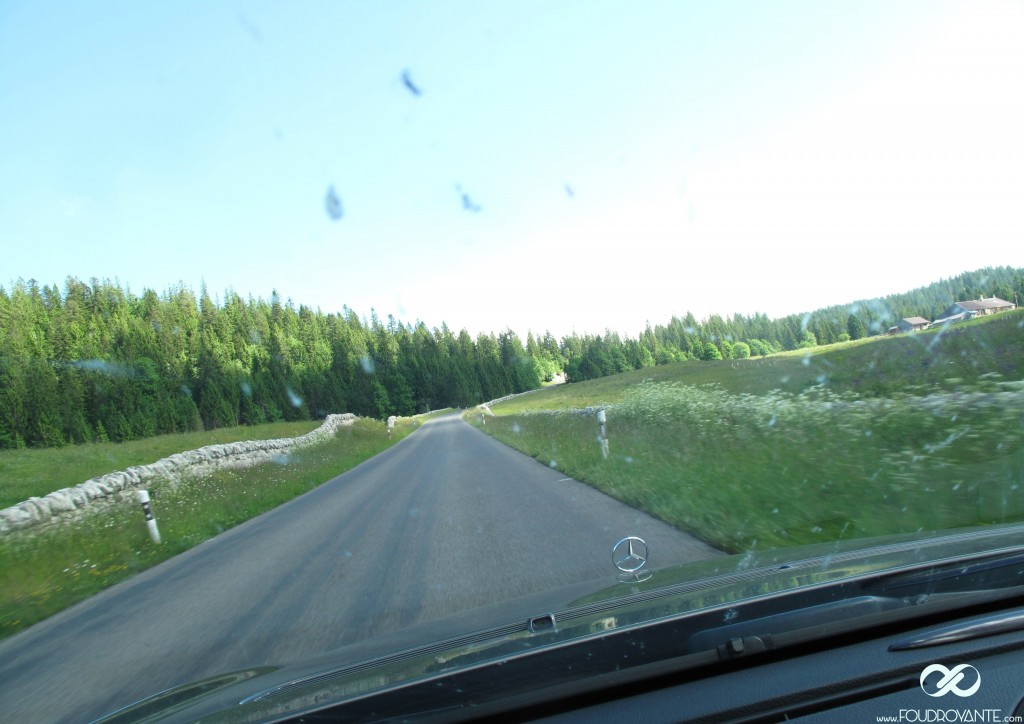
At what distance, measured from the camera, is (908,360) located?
14.1 m

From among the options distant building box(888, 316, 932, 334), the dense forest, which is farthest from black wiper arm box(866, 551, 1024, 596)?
distant building box(888, 316, 932, 334)

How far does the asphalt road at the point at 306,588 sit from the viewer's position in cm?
466

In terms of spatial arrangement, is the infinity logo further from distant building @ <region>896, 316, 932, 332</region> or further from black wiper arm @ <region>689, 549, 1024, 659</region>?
distant building @ <region>896, 316, 932, 332</region>

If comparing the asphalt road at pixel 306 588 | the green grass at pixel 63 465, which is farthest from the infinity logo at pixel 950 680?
the green grass at pixel 63 465

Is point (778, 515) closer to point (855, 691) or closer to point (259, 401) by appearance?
A: point (855, 691)

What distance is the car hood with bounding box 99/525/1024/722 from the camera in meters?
2.36

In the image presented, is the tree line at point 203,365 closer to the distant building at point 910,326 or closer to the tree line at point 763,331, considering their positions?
the tree line at point 763,331

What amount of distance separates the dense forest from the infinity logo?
126 ft

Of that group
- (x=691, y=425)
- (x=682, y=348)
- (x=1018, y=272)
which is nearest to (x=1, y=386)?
(x=691, y=425)

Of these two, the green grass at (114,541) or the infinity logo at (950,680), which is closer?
the infinity logo at (950,680)

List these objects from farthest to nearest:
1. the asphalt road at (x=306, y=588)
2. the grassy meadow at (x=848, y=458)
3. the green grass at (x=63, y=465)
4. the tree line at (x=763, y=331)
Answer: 1. the tree line at (x=763, y=331)
2. the green grass at (x=63, y=465)
3. the grassy meadow at (x=848, y=458)
4. the asphalt road at (x=306, y=588)

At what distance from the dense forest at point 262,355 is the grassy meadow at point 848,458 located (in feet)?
92.2

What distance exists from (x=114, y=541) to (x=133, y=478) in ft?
19.4

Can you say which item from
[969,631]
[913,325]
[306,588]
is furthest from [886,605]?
[913,325]
